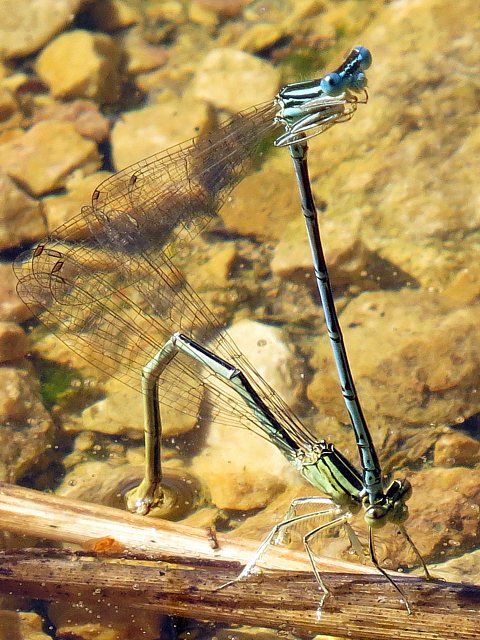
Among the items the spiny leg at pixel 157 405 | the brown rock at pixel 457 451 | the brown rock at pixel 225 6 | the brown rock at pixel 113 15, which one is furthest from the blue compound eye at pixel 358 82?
the brown rock at pixel 113 15

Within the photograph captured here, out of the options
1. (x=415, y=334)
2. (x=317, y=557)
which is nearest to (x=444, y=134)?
(x=415, y=334)

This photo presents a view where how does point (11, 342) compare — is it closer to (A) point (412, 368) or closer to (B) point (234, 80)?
(A) point (412, 368)

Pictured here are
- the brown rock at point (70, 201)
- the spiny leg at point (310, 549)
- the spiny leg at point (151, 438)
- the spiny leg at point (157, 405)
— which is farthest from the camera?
the brown rock at point (70, 201)

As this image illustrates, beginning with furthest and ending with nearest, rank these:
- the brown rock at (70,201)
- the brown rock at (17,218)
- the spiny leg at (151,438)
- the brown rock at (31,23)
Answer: the brown rock at (31,23), the brown rock at (70,201), the brown rock at (17,218), the spiny leg at (151,438)

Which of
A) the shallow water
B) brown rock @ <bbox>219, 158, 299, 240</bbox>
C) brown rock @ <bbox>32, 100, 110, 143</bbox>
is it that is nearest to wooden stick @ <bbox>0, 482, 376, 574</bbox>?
the shallow water

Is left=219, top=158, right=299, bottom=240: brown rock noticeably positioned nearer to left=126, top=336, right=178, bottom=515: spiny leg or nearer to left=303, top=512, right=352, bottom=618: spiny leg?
left=126, top=336, right=178, bottom=515: spiny leg

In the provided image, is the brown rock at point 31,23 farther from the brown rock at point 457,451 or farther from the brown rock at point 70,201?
the brown rock at point 457,451

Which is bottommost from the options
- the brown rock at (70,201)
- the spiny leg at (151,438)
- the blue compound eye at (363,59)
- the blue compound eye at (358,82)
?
the spiny leg at (151,438)
